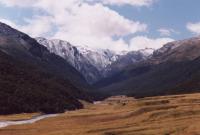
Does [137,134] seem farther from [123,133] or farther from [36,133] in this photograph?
[36,133]

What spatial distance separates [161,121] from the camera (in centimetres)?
14875

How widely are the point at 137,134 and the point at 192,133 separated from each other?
14.1 meters

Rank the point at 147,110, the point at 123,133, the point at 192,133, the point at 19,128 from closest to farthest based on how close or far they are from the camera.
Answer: the point at 192,133
the point at 123,133
the point at 19,128
the point at 147,110

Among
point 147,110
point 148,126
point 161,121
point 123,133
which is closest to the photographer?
point 123,133

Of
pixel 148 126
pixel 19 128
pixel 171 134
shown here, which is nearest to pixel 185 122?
pixel 148 126

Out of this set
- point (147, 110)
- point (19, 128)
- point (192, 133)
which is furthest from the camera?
point (147, 110)

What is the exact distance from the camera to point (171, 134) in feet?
395

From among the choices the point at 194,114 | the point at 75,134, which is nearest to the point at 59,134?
the point at 75,134

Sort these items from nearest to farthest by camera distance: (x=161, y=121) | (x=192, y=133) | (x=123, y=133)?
(x=192, y=133), (x=123, y=133), (x=161, y=121)

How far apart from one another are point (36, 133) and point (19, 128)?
19547mm

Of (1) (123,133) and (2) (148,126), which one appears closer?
(1) (123,133)

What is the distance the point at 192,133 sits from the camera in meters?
117

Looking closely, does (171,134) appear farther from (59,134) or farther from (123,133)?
(59,134)

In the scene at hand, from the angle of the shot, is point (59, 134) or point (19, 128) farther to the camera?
point (19, 128)
